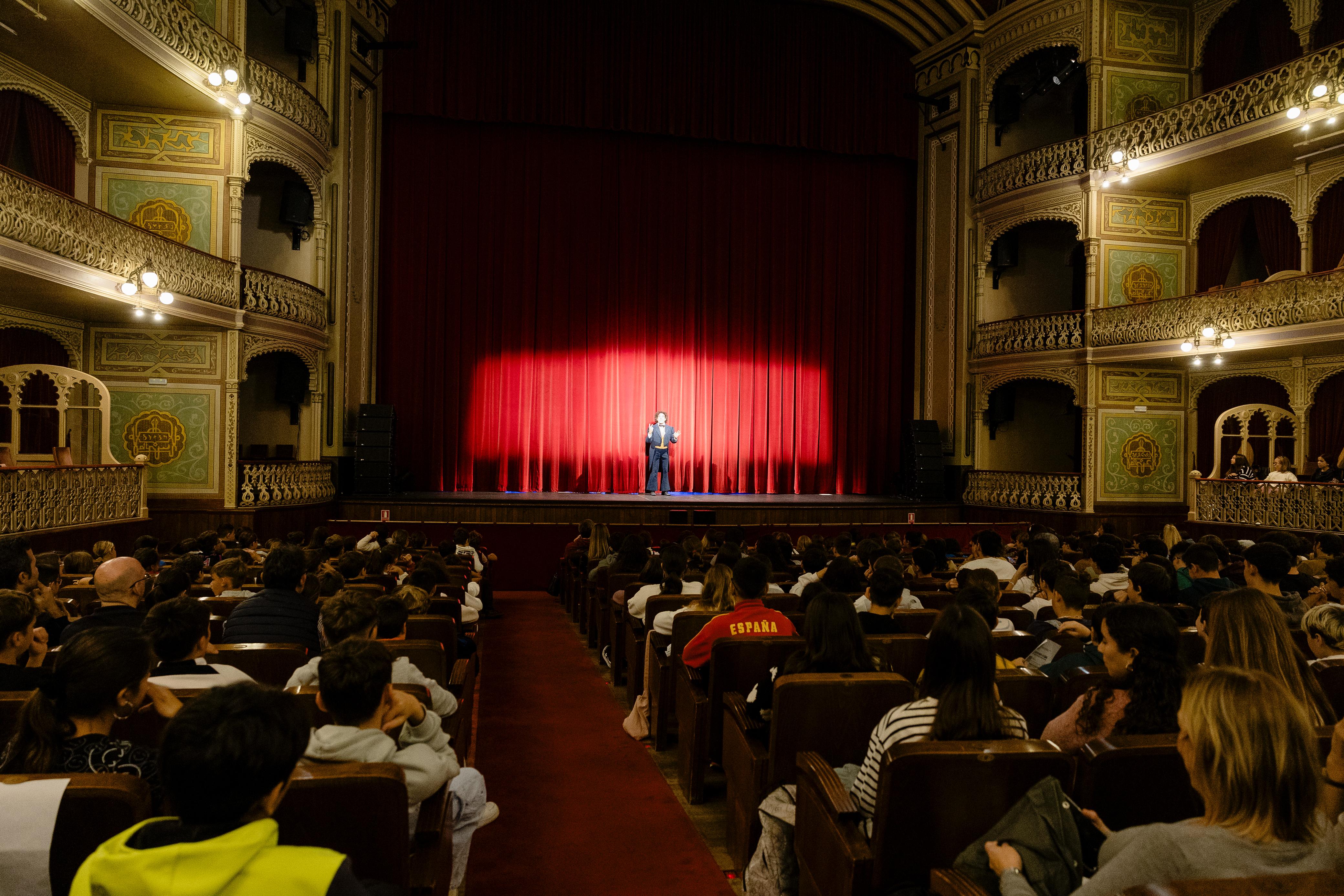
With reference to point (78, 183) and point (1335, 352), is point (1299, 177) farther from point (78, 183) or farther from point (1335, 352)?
point (78, 183)

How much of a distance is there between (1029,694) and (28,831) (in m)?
2.68

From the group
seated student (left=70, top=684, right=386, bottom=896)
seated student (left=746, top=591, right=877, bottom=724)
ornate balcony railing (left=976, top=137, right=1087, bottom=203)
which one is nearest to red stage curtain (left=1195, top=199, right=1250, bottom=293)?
ornate balcony railing (left=976, top=137, right=1087, bottom=203)

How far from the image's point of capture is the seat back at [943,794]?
205cm

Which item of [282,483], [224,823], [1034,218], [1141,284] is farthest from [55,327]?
[1141,284]

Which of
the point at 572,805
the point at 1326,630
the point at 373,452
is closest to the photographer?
the point at 1326,630

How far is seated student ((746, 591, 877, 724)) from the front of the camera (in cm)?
303

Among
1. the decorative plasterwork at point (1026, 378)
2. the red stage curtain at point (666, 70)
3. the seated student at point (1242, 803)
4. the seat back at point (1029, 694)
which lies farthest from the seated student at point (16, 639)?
the decorative plasterwork at point (1026, 378)

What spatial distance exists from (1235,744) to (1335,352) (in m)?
14.4

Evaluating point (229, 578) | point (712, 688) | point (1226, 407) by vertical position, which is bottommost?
point (712, 688)

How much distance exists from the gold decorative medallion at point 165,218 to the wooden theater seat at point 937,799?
11763mm

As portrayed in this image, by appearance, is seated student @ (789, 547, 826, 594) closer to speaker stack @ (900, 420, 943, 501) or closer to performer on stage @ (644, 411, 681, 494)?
performer on stage @ (644, 411, 681, 494)

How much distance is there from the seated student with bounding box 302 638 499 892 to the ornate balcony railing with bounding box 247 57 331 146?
11.3 metres

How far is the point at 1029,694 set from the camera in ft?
9.84

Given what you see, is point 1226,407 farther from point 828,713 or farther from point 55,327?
point 55,327
